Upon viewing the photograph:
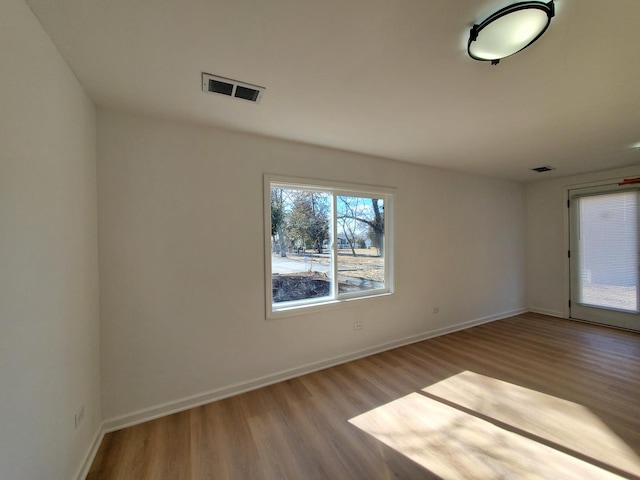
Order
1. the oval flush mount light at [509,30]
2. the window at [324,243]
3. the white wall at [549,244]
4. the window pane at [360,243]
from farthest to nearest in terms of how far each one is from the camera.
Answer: the white wall at [549,244], the window pane at [360,243], the window at [324,243], the oval flush mount light at [509,30]

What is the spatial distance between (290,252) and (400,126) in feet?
5.44

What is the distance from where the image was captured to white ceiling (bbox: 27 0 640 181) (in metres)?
1.14

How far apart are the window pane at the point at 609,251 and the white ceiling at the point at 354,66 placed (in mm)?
2280

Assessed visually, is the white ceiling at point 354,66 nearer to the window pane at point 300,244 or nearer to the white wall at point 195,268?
the white wall at point 195,268

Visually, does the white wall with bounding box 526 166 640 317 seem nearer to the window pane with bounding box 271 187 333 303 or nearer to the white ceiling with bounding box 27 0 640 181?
the white ceiling with bounding box 27 0 640 181

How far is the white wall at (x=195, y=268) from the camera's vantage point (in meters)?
1.94

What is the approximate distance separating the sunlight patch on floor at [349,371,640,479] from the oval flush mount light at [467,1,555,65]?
2412 millimetres

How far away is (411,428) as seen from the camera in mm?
1894

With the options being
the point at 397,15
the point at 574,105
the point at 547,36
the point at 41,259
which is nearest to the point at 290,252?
the point at 41,259

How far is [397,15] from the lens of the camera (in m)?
1.15

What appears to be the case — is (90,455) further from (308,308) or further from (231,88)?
(231,88)

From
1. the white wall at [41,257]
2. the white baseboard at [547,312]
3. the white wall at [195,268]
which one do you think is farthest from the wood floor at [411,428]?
the white baseboard at [547,312]

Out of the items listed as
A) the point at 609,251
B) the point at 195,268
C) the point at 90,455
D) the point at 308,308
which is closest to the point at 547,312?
the point at 609,251

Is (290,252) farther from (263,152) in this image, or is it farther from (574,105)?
(574,105)
